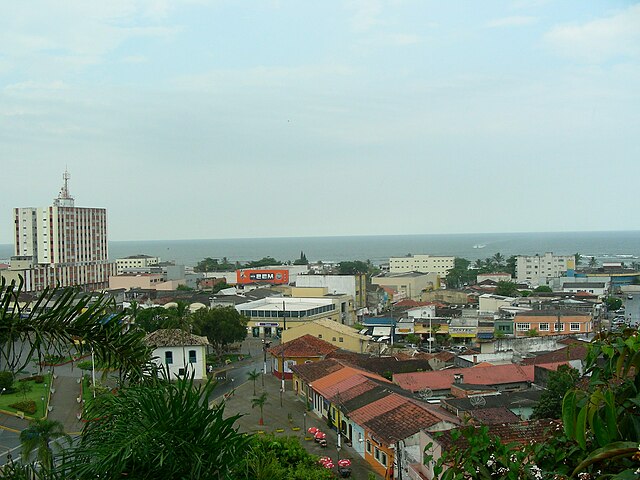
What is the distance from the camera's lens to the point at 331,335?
93.4 feet

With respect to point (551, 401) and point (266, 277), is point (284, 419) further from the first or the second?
point (266, 277)

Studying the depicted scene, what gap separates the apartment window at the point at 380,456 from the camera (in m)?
13.2

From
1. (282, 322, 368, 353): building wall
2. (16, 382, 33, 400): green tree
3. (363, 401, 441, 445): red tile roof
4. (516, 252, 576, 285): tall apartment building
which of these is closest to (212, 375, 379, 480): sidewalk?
(363, 401, 441, 445): red tile roof

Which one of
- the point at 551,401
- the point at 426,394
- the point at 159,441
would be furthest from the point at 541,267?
the point at 159,441

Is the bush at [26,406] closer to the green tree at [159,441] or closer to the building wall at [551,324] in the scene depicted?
the green tree at [159,441]

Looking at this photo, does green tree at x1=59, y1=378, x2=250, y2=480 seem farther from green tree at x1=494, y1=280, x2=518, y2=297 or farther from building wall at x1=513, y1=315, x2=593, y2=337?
green tree at x1=494, y1=280, x2=518, y2=297

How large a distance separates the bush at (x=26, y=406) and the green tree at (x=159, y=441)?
55.7 ft

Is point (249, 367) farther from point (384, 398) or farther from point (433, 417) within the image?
point (433, 417)

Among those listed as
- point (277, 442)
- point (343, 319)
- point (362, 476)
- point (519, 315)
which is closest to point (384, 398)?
point (362, 476)

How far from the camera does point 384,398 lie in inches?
597

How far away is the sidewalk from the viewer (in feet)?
47.6

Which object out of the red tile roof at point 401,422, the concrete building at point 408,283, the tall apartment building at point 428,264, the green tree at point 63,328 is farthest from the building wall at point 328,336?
the tall apartment building at point 428,264

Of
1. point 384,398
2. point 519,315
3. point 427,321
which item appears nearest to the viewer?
point 384,398

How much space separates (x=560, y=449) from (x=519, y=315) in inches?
1210
